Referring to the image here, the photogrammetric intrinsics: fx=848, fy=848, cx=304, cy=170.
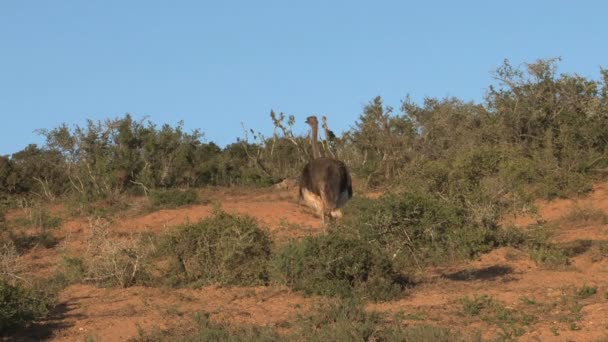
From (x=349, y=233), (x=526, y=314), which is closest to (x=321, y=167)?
(x=349, y=233)

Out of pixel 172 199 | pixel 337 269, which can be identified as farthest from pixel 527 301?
pixel 172 199

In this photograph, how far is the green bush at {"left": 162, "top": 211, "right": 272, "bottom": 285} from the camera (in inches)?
367

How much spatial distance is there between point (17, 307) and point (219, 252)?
8.28 feet

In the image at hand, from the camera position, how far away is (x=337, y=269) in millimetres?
8430

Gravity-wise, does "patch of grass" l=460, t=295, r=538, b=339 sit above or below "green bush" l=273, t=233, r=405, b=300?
below

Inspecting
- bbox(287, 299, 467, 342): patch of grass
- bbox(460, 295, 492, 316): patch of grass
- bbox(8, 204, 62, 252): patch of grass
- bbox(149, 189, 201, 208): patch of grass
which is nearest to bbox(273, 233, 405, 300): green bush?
bbox(460, 295, 492, 316): patch of grass

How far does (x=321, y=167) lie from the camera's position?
1147 centimetres

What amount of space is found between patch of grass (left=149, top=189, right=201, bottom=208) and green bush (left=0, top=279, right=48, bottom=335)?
31.5 ft

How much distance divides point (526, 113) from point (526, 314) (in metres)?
12.5

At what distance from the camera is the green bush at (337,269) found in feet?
27.5

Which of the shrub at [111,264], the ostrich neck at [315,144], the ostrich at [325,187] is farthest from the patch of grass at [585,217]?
the shrub at [111,264]

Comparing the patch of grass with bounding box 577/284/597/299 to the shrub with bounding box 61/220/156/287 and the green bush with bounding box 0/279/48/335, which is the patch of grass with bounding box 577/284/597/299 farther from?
the green bush with bounding box 0/279/48/335

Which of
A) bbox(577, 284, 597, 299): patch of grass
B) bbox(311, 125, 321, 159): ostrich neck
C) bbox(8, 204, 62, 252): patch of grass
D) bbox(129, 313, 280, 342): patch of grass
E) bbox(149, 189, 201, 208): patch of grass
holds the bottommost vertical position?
bbox(577, 284, 597, 299): patch of grass

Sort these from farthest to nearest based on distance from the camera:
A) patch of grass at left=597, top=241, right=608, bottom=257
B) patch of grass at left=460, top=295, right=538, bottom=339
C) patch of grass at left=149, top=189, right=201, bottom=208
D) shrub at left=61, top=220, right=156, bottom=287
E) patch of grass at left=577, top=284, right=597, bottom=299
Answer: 1. patch of grass at left=149, top=189, right=201, bottom=208
2. patch of grass at left=597, top=241, right=608, bottom=257
3. shrub at left=61, top=220, right=156, bottom=287
4. patch of grass at left=577, top=284, right=597, bottom=299
5. patch of grass at left=460, top=295, right=538, bottom=339
